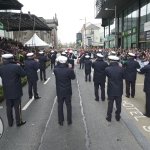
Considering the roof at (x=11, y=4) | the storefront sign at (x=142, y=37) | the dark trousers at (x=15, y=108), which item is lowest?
the dark trousers at (x=15, y=108)

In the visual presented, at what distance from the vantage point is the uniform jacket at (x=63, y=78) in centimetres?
530

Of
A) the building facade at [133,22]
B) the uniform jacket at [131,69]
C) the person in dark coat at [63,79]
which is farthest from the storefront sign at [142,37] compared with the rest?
the person in dark coat at [63,79]

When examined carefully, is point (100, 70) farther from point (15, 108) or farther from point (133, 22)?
point (133, 22)

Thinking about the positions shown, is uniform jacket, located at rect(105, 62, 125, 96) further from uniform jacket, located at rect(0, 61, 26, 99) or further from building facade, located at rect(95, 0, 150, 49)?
building facade, located at rect(95, 0, 150, 49)

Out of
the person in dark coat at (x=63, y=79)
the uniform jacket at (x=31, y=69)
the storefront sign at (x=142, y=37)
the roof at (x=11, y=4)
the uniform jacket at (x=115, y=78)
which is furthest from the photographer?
the storefront sign at (x=142, y=37)

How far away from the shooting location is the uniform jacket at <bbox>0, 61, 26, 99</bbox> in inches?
203

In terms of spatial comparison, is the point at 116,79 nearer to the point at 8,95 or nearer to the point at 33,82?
the point at 8,95

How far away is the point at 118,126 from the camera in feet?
17.6

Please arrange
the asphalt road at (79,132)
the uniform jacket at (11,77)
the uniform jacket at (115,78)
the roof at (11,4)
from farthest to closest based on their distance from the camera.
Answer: the roof at (11,4) → the uniform jacket at (115,78) → the uniform jacket at (11,77) → the asphalt road at (79,132)

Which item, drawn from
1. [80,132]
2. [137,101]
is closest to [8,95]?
[80,132]

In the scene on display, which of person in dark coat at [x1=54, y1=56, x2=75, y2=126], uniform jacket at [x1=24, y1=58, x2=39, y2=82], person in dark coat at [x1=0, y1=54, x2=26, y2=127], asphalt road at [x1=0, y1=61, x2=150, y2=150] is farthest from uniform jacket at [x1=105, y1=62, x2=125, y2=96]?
uniform jacket at [x1=24, y1=58, x2=39, y2=82]

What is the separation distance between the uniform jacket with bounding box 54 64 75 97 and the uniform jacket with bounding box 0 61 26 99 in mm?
927

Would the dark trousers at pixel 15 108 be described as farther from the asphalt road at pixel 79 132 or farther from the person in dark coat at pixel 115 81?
the person in dark coat at pixel 115 81

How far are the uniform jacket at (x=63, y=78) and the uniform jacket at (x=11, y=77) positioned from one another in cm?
93
